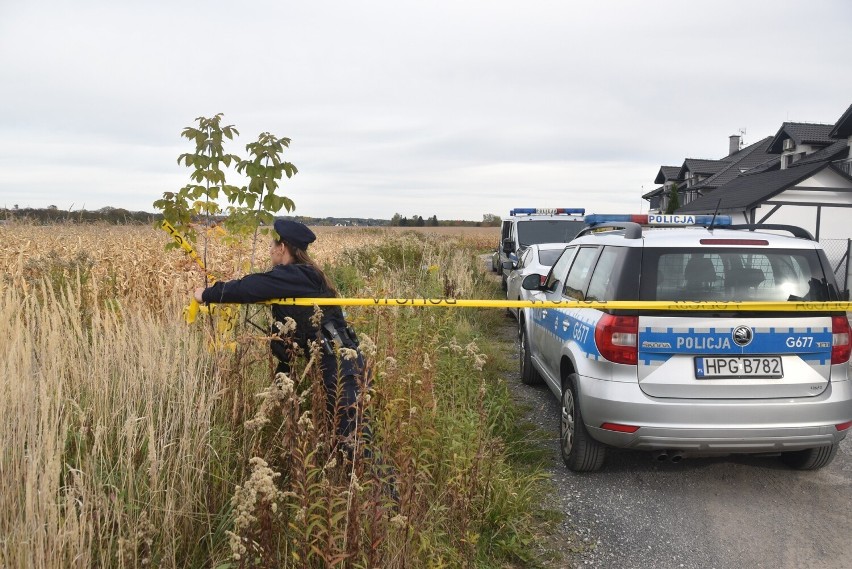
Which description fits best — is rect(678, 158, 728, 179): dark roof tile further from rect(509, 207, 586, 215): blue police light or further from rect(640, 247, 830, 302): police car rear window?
rect(640, 247, 830, 302): police car rear window

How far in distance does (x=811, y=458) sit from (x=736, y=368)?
1364mm

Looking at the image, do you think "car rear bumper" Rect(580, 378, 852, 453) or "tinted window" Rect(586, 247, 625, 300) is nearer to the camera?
"car rear bumper" Rect(580, 378, 852, 453)

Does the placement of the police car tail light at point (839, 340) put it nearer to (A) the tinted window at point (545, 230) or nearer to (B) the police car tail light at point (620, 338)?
(B) the police car tail light at point (620, 338)

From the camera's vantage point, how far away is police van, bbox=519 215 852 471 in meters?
3.79

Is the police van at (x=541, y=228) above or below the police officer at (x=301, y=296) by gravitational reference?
above

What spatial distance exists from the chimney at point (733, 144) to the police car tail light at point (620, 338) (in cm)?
5292

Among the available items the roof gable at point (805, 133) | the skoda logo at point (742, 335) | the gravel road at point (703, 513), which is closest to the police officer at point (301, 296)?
the gravel road at point (703, 513)

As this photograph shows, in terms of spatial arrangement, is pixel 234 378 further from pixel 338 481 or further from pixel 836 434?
pixel 836 434

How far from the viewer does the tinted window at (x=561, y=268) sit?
579 cm

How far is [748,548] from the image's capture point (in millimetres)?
3514

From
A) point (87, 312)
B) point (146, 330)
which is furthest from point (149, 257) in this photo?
point (146, 330)

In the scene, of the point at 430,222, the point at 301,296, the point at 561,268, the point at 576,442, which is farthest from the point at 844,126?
the point at 430,222

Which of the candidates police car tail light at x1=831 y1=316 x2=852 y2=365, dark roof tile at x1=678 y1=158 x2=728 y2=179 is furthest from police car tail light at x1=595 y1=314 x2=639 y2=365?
dark roof tile at x1=678 y1=158 x2=728 y2=179

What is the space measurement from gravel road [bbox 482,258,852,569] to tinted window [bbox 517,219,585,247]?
9219mm
